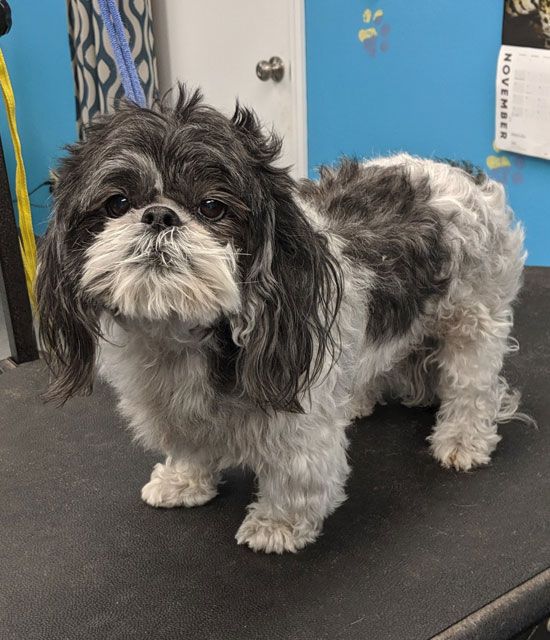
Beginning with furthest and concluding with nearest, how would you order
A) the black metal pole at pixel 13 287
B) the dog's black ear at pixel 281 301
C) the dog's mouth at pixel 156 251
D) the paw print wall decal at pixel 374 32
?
the paw print wall decal at pixel 374 32 → the black metal pole at pixel 13 287 → the dog's black ear at pixel 281 301 → the dog's mouth at pixel 156 251

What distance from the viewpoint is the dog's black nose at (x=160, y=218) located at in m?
0.94

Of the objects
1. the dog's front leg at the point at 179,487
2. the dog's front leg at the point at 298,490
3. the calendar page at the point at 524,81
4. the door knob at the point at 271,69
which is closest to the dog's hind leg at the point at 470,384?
the dog's front leg at the point at 298,490

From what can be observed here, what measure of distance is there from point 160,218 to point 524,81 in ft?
6.05

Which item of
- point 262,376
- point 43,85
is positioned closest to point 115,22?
point 262,376

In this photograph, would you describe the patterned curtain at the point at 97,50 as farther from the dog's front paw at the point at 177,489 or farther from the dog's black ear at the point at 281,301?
the dog's black ear at the point at 281,301

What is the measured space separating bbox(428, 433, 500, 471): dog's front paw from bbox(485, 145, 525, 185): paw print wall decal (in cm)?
123

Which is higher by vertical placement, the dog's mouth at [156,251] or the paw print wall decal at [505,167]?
the dog's mouth at [156,251]

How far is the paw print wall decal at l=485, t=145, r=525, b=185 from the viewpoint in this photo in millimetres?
2508

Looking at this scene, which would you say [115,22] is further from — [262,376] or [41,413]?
[41,413]

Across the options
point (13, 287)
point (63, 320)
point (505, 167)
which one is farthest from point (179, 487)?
point (505, 167)

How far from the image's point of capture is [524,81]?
238 cm

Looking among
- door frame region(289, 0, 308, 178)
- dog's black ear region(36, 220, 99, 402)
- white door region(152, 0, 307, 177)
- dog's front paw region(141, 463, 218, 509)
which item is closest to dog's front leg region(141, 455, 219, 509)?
dog's front paw region(141, 463, 218, 509)

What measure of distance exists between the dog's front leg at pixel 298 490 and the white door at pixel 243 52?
1.92m

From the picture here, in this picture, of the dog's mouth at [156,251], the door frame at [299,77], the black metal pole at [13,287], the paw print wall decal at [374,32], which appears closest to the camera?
the dog's mouth at [156,251]
